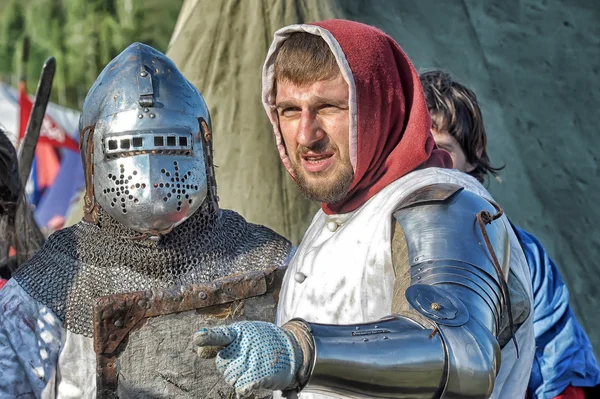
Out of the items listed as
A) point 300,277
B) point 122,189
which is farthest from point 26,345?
point 300,277

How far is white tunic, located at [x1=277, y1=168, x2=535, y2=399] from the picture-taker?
6.73ft

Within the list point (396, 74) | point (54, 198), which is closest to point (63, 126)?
point (54, 198)

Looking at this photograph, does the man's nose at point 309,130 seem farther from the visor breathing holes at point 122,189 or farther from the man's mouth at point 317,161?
the visor breathing holes at point 122,189

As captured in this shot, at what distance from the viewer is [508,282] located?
6.41 feet

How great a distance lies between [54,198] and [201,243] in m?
8.18

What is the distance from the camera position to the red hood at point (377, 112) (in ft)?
7.17

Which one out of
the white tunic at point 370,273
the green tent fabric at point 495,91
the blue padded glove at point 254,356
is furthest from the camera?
the green tent fabric at point 495,91

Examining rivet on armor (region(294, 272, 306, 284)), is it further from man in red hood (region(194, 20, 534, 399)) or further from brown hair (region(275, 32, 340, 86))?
brown hair (region(275, 32, 340, 86))

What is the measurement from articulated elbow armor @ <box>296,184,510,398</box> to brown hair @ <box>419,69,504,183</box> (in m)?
2.22

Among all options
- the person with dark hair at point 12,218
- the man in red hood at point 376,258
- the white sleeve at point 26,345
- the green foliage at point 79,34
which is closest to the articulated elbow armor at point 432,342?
the man in red hood at point 376,258

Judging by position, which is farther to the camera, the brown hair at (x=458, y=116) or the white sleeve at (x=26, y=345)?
the brown hair at (x=458, y=116)

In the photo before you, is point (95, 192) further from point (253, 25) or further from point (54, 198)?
point (54, 198)

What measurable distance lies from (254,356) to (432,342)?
315 mm

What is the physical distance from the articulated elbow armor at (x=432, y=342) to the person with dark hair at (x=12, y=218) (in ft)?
9.94
